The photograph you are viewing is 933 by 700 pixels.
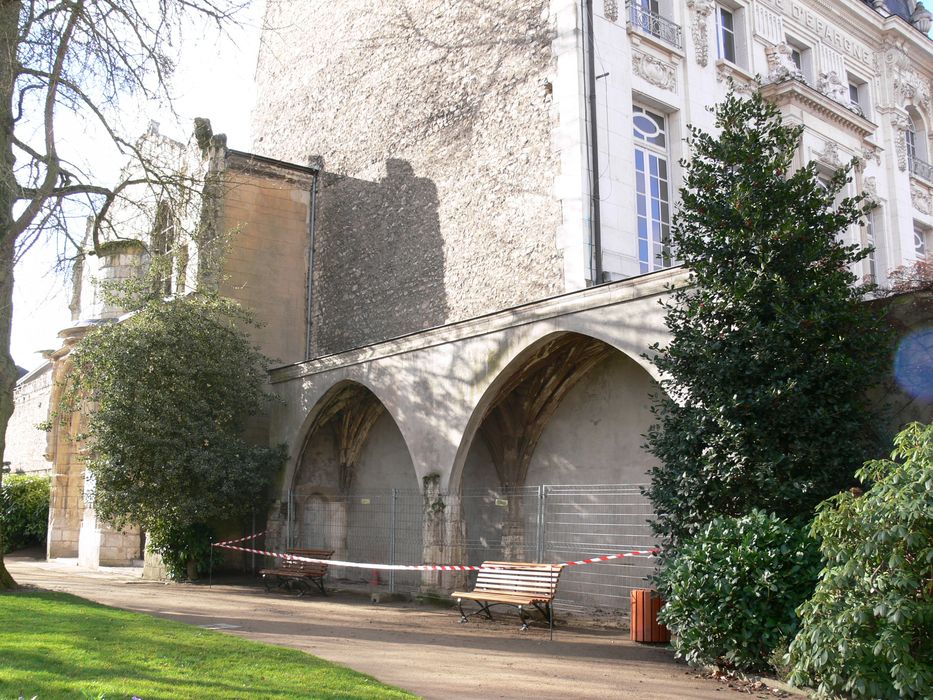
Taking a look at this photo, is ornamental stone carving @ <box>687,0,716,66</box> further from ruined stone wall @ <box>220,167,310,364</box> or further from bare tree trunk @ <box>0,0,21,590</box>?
bare tree trunk @ <box>0,0,21,590</box>

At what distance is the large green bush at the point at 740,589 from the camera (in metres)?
6.80

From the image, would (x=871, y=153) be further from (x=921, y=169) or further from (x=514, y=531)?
(x=514, y=531)

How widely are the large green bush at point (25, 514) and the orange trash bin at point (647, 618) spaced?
19.3m

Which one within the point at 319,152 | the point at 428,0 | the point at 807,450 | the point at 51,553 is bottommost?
the point at 51,553

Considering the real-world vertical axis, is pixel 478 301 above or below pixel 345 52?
below

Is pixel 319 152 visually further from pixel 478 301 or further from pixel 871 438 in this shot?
pixel 871 438

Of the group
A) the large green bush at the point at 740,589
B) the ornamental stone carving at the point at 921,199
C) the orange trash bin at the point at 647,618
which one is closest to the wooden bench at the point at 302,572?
the orange trash bin at the point at 647,618

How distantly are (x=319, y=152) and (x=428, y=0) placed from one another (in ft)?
14.5

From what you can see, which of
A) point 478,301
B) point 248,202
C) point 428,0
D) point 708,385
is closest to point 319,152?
point 248,202

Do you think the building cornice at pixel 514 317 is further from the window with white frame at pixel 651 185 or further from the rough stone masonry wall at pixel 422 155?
the window with white frame at pixel 651 185

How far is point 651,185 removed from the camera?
14156mm

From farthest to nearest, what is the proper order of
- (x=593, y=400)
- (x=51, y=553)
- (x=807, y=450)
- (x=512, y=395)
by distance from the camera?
(x=51, y=553)
(x=512, y=395)
(x=593, y=400)
(x=807, y=450)

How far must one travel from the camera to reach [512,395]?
1334 centimetres

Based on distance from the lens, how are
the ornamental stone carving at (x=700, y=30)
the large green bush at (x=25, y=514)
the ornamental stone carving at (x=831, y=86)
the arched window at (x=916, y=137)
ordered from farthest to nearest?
the large green bush at (x=25, y=514) < the arched window at (x=916, y=137) < the ornamental stone carving at (x=831, y=86) < the ornamental stone carving at (x=700, y=30)
